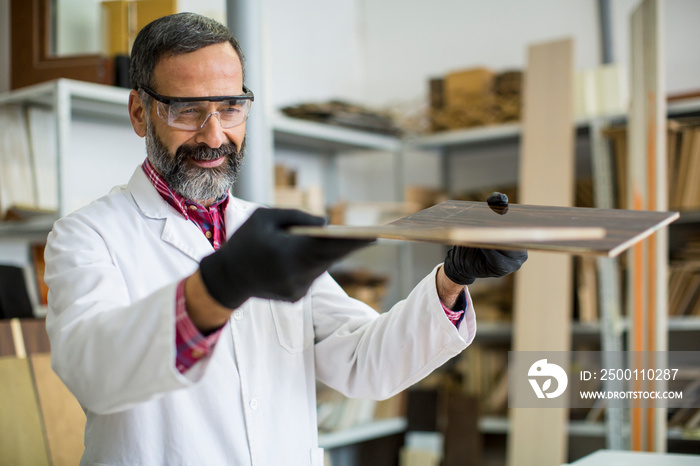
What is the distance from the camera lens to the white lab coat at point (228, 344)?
44.4 inches

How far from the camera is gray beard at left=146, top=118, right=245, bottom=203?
1304mm

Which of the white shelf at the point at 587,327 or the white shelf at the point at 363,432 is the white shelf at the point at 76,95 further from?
the white shelf at the point at 587,327

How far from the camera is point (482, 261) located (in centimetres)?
113

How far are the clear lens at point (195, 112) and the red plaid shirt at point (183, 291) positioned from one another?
0.14m

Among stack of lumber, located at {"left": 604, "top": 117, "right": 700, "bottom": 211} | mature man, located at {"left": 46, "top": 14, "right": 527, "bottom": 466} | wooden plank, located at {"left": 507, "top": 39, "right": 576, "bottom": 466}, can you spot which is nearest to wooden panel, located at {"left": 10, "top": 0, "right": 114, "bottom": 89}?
mature man, located at {"left": 46, "top": 14, "right": 527, "bottom": 466}

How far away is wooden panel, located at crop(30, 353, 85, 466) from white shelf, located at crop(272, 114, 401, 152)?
4.32 feet

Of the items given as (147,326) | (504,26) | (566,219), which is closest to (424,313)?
(566,219)

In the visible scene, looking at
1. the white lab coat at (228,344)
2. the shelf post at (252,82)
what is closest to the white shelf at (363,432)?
the shelf post at (252,82)

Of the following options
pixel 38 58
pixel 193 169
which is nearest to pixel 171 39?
pixel 193 169

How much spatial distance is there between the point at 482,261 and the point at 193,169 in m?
0.56

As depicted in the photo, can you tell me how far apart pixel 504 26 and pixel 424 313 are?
8.97ft

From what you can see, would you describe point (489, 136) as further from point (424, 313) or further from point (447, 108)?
point (424, 313)

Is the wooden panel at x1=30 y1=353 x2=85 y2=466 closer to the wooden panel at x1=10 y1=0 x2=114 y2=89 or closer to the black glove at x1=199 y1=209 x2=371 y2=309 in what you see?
the wooden panel at x1=10 y1=0 x2=114 y2=89

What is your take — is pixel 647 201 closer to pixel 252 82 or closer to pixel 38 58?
pixel 252 82
